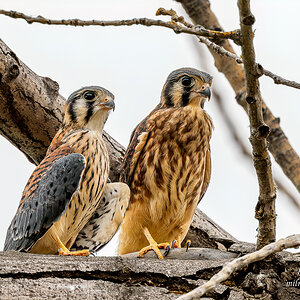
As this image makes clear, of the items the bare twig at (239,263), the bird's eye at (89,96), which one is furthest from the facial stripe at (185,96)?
the bare twig at (239,263)

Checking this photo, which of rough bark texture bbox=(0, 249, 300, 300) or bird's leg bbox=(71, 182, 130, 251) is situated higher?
bird's leg bbox=(71, 182, 130, 251)

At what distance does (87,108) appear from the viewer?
161 inches

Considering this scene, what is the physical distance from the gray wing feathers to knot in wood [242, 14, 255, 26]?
1.61 meters

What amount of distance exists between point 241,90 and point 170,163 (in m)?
0.90

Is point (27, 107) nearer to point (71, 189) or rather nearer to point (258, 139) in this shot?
point (71, 189)

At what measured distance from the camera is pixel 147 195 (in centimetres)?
406

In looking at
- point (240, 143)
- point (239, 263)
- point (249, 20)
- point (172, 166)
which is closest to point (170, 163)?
point (172, 166)

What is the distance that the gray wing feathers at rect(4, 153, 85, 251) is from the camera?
3426 millimetres

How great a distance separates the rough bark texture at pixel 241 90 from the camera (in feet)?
14.0

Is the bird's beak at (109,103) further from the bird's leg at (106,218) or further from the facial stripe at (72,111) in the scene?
the bird's leg at (106,218)

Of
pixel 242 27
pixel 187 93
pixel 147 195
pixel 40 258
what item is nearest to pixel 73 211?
pixel 147 195

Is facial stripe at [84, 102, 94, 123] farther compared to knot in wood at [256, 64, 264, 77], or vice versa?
facial stripe at [84, 102, 94, 123]

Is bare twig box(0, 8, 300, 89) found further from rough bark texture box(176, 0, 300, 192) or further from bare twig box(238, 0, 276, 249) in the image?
rough bark texture box(176, 0, 300, 192)

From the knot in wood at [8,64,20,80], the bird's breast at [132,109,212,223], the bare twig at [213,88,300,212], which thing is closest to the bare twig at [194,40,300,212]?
the bare twig at [213,88,300,212]
